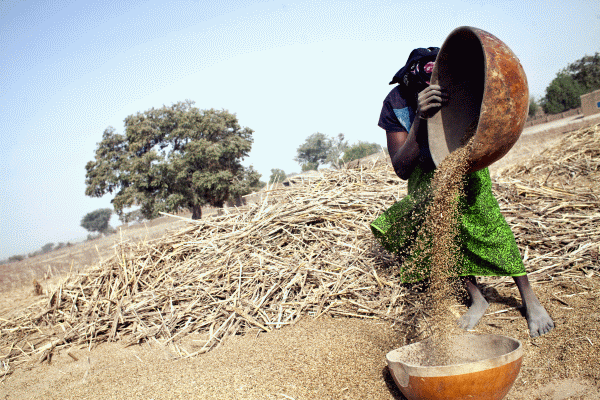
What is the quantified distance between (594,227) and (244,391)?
10.4ft

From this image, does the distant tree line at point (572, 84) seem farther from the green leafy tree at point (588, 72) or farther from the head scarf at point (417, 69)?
the head scarf at point (417, 69)

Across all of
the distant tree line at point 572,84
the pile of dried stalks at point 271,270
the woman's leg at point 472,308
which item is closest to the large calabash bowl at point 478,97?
the woman's leg at point 472,308

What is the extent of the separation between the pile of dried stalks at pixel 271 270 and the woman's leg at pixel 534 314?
2.20ft

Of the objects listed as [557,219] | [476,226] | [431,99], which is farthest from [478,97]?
[557,219]

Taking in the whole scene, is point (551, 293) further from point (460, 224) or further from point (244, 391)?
point (244, 391)

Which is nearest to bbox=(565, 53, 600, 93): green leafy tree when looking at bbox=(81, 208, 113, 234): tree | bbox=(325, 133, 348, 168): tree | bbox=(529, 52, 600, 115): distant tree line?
bbox=(529, 52, 600, 115): distant tree line

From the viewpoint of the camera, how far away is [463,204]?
2.33 metres

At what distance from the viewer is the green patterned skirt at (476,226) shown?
227 cm

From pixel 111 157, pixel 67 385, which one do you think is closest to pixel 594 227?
pixel 67 385

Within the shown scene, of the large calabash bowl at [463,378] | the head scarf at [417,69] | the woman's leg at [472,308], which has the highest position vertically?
the head scarf at [417,69]

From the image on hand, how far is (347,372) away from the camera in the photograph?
79.4 inches

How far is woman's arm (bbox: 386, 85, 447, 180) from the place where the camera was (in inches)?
76.4

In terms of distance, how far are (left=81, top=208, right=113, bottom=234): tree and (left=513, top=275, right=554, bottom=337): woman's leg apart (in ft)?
256

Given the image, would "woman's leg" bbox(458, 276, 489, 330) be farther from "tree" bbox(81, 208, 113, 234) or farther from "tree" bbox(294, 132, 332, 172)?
"tree" bbox(81, 208, 113, 234)
